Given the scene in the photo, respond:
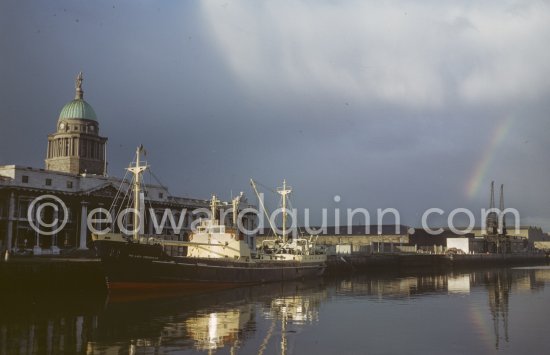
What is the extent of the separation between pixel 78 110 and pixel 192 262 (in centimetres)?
7559

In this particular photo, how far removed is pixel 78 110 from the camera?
11981 cm

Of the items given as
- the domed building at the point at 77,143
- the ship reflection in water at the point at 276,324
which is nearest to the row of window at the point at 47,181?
the domed building at the point at 77,143

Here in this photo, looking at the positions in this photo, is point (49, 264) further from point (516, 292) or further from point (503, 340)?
point (516, 292)

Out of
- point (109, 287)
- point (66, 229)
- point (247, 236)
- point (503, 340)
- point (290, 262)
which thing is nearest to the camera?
point (503, 340)

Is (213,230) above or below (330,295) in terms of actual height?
above

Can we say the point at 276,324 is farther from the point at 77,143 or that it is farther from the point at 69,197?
the point at 77,143

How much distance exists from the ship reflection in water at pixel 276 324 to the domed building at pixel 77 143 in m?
70.9

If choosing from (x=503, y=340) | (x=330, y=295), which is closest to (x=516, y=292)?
(x=330, y=295)

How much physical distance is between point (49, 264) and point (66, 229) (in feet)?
140

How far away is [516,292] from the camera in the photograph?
59844 millimetres

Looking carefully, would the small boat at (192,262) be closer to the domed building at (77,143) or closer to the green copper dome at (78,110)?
the domed building at (77,143)

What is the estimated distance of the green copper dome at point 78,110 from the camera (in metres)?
119

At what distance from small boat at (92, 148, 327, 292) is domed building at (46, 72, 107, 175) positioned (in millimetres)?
55164

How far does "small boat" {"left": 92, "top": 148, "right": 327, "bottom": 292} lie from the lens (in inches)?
2015
